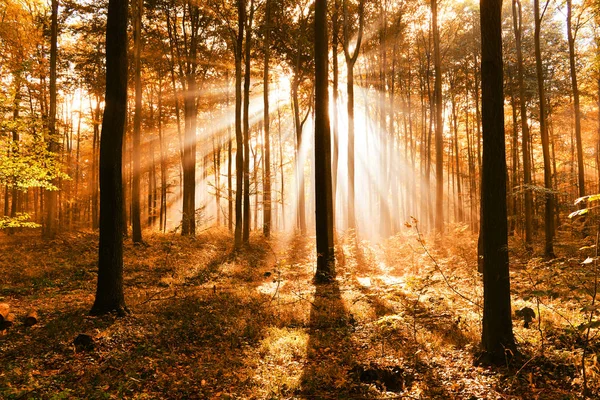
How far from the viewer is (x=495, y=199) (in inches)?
206

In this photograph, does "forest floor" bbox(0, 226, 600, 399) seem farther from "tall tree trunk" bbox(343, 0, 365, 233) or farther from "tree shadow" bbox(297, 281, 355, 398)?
"tall tree trunk" bbox(343, 0, 365, 233)

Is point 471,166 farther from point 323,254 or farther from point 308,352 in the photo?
point 308,352

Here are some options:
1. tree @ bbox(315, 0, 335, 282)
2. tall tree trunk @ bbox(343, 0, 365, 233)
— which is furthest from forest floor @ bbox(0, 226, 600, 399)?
tall tree trunk @ bbox(343, 0, 365, 233)

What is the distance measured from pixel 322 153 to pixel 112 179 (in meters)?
6.11

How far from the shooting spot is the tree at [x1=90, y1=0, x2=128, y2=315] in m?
7.23

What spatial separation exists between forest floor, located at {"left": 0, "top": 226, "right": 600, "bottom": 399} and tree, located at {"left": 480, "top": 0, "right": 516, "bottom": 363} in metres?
0.33

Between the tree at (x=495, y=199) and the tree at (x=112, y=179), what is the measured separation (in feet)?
22.9

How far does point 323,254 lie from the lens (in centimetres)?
1097

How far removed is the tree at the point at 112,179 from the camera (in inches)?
285

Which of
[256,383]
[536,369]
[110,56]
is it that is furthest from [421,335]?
[110,56]

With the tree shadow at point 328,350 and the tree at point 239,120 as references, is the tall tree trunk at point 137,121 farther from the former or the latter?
the tree shadow at point 328,350

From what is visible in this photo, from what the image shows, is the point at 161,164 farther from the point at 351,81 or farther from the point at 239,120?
the point at 351,81

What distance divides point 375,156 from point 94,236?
25.3m

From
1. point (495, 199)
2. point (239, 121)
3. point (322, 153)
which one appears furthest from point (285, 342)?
point (239, 121)
